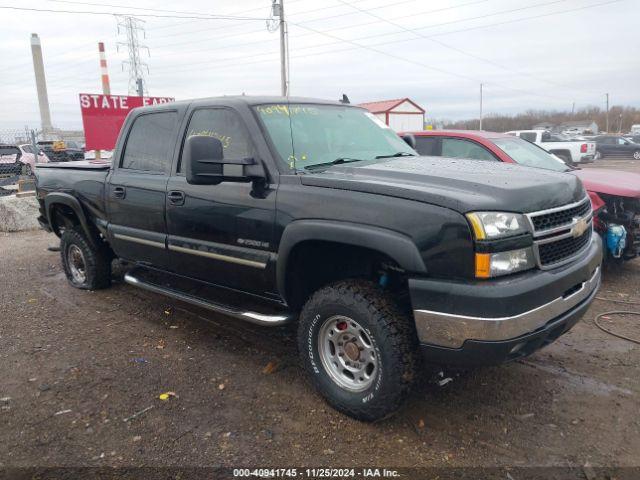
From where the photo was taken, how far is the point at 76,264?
578 cm

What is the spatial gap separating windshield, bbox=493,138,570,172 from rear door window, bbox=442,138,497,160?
0.20 metres

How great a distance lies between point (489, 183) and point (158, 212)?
2.58 metres

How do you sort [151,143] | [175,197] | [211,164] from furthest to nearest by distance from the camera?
1. [151,143]
2. [175,197]
3. [211,164]

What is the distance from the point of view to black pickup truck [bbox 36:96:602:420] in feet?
8.27

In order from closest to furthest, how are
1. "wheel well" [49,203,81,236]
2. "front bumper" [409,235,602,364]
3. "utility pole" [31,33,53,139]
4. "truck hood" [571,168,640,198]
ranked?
"front bumper" [409,235,602,364]
"truck hood" [571,168,640,198]
"wheel well" [49,203,81,236]
"utility pole" [31,33,53,139]

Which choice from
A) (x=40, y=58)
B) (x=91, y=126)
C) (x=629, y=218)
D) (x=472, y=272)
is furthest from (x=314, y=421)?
(x=40, y=58)

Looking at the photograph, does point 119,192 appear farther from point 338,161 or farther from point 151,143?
point 338,161

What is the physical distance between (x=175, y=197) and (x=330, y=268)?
1.41 m

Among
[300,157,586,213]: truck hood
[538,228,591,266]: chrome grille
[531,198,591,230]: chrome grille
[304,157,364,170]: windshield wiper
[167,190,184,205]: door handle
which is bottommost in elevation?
[538,228,591,266]: chrome grille

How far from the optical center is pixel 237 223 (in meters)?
3.46

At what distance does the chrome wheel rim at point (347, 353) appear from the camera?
2963mm

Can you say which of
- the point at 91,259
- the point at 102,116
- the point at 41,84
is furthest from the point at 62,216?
the point at 41,84

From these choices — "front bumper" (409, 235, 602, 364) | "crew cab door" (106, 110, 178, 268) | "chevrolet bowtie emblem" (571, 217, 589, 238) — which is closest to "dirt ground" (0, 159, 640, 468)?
"front bumper" (409, 235, 602, 364)

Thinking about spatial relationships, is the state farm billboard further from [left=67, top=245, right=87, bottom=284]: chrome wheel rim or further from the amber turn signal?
the amber turn signal
